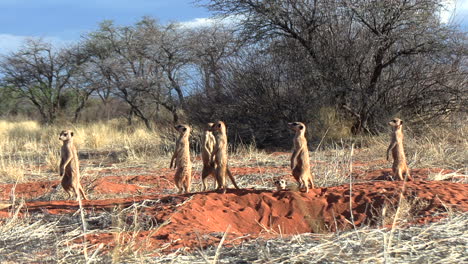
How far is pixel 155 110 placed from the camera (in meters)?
21.7

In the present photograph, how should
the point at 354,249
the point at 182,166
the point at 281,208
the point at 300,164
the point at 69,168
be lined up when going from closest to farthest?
the point at 354,249
the point at 281,208
the point at 300,164
the point at 69,168
the point at 182,166

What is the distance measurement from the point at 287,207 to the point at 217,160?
103 cm

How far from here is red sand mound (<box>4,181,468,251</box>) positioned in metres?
4.43

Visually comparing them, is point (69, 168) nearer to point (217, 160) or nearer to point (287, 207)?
point (217, 160)

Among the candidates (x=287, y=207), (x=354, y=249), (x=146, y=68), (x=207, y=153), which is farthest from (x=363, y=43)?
(x=146, y=68)

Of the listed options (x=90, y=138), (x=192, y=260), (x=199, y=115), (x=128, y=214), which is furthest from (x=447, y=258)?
(x=90, y=138)

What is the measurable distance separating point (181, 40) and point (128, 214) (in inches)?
686

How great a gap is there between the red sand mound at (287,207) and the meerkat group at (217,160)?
285 mm

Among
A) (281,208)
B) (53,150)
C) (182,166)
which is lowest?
(281,208)

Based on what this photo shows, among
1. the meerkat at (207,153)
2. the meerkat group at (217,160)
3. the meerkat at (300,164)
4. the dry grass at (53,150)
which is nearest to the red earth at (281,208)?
the meerkat at (300,164)

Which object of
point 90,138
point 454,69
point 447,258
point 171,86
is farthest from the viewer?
point 171,86

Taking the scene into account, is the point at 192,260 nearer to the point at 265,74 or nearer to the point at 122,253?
the point at 122,253

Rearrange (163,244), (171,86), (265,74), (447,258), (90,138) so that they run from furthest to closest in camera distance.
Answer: (171,86) < (90,138) < (265,74) < (163,244) < (447,258)

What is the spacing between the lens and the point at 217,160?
543cm
